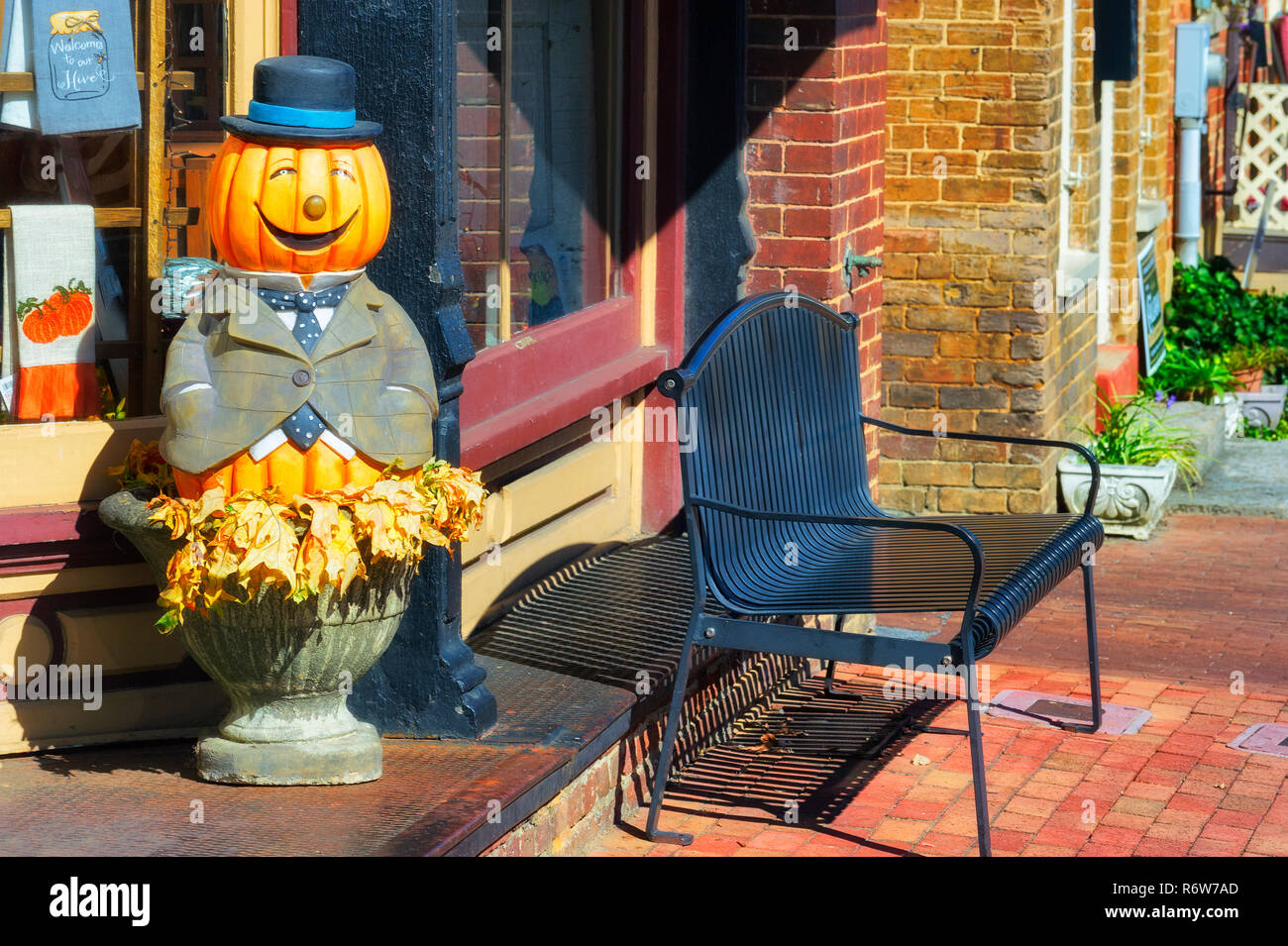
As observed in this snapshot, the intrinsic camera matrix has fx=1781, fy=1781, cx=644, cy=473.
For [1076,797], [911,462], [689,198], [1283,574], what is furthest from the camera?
[911,462]

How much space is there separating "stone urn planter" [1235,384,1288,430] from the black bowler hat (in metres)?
7.59

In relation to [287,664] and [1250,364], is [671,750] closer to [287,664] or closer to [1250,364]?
[287,664]

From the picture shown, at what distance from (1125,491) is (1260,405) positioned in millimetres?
2661

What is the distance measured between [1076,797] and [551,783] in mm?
1529

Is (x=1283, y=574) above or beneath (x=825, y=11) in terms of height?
beneath

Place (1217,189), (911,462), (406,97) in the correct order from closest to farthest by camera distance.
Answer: (406,97) → (911,462) → (1217,189)

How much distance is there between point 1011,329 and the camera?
751 centimetres

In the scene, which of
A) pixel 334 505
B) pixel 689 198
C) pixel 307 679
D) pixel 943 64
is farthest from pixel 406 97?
pixel 943 64

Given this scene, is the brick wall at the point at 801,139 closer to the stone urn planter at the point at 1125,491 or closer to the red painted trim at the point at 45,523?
the stone urn planter at the point at 1125,491

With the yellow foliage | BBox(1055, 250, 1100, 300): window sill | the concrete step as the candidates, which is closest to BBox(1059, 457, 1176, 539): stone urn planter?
the concrete step

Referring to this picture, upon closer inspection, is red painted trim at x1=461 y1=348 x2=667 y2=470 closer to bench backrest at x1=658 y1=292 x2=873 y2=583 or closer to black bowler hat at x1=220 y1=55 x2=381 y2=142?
bench backrest at x1=658 y1=292 x2=873 y2=583

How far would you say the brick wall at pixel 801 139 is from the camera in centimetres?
578

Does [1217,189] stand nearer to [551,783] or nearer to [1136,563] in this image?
[1136,563]

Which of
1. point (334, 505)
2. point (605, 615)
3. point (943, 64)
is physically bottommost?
point (605, 615)
